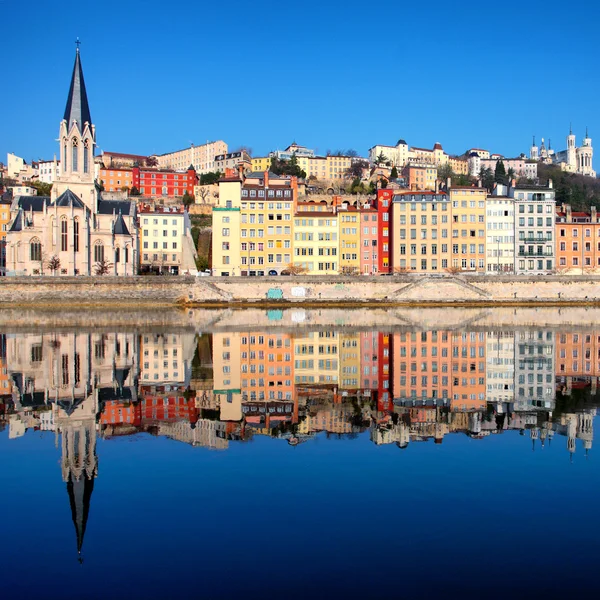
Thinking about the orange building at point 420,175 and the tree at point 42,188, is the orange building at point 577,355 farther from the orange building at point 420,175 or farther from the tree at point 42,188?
the orange building at point 420,175

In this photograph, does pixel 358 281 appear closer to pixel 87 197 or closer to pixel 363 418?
pixel 87 197

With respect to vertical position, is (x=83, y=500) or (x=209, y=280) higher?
(x=209, y=280)

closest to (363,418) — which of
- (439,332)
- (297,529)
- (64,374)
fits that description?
(297,529)

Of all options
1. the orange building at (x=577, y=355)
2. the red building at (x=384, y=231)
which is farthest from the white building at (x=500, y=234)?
the orange building at (x=577, y=355)

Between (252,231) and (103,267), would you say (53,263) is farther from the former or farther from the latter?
(252,231)

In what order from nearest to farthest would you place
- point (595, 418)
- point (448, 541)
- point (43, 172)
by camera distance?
1. point (448, 541)
2. point (595, 418)
3. point (43, 172)

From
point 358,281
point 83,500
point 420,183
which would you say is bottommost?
point 83,500

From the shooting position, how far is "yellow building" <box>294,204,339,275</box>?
69.4 m

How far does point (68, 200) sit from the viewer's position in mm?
66000

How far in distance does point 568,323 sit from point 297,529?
122ft

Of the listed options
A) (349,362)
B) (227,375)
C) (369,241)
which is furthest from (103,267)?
(227,375)

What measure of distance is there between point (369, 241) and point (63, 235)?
31.7 meters

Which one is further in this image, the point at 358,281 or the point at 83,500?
the point at 358,281

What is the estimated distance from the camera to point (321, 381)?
21062 mm
